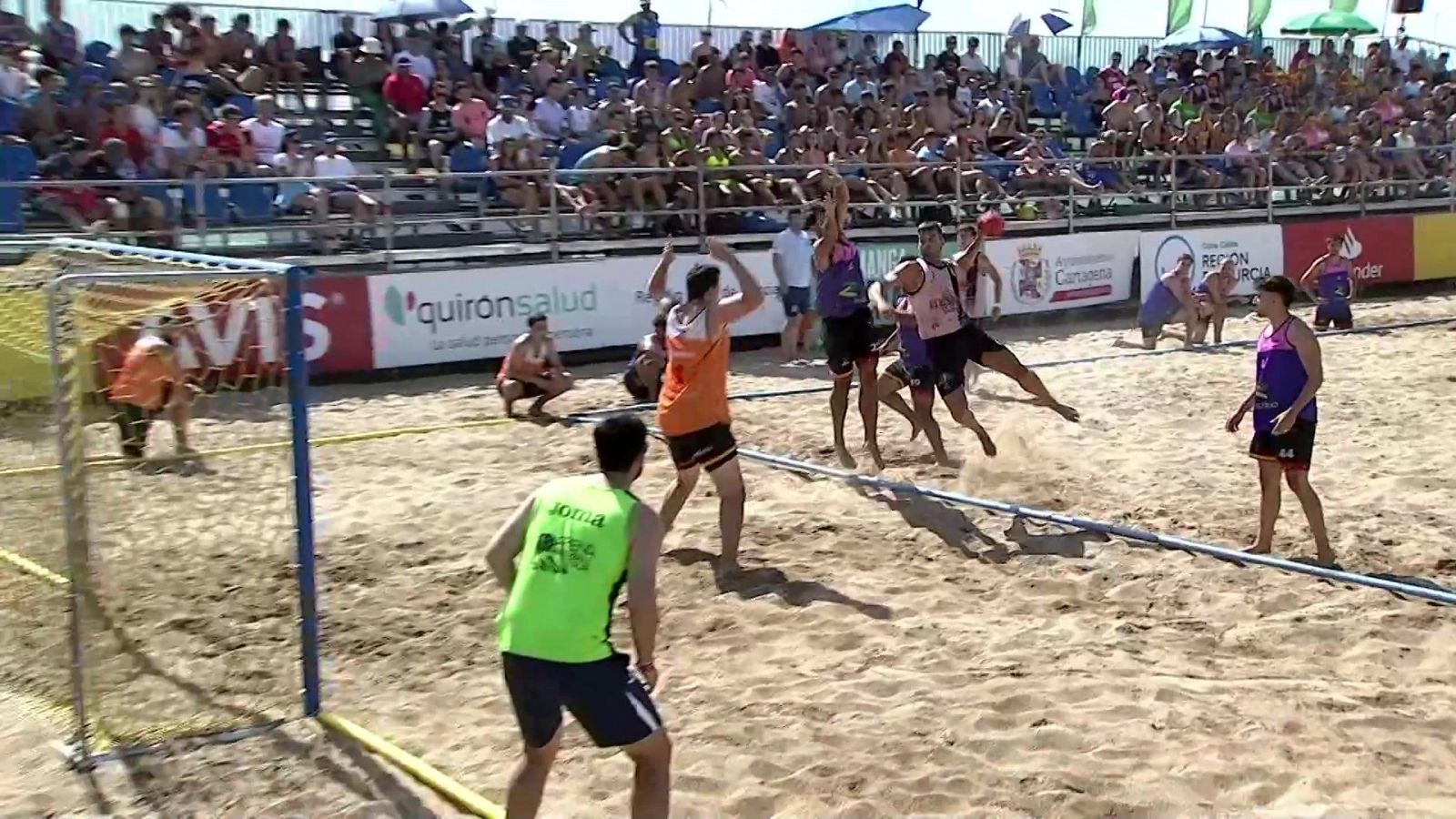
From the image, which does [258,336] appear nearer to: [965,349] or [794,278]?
[965,349]

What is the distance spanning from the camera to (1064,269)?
19.3 m

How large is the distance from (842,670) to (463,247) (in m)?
10.0

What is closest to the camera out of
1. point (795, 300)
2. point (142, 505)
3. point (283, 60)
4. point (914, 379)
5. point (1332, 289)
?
point (142, 505)

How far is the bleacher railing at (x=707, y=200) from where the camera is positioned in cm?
1344

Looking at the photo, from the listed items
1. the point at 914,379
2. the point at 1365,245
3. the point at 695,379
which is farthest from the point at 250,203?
the point at 1365,245

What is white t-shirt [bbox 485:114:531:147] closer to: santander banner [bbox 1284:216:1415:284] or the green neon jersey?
santander banner [bbox 1284:216:1415:284]

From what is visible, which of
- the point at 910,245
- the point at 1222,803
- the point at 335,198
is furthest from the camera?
the point at 910,245

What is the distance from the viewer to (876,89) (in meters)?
20.8

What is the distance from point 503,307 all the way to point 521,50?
5364 millimetres

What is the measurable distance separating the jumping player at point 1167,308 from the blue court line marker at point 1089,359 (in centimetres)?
21

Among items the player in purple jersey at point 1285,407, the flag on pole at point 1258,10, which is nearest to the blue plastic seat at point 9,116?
the player in purple jersey at point 1285,407

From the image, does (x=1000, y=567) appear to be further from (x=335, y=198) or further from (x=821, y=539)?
(x=335, y=198)

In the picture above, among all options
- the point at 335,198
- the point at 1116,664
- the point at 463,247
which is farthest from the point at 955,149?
the point at 1116,664

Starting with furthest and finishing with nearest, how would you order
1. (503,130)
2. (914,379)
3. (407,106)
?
(407,106)
(503,130)
(914,379)
